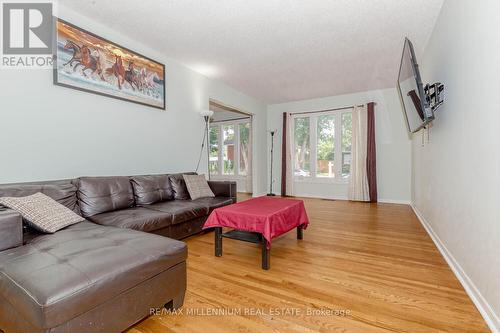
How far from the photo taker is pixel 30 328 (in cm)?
110

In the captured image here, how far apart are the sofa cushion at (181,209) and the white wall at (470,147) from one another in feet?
8.56

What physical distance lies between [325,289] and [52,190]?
8.27 ft

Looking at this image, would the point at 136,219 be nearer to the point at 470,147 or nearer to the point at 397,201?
the point at 470,147

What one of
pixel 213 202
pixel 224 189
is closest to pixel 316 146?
pixel 224 189

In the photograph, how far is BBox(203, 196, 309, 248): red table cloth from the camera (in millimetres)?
2314

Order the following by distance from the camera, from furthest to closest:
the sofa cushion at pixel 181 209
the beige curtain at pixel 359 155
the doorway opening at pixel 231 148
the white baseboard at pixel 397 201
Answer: the doorway opening at pixel 231 148 → the beige curtain at pixel 359 155 → the white baseboard at pixel 397 201 → the sofa cushion at pixel 181 209

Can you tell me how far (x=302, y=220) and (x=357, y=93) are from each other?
4.32 m

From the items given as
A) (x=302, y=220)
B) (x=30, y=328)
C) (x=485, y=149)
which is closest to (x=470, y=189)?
(x=485, y=149)

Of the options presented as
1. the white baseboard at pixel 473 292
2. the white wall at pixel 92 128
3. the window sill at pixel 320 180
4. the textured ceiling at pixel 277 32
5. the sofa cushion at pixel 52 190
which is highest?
the textured ceiling at pixel 277 32

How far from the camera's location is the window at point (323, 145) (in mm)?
6184

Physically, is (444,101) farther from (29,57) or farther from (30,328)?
(29,57)

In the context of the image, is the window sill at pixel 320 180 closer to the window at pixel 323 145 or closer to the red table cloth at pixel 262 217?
the window at pixel 323 145

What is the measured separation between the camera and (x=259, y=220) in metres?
2.32

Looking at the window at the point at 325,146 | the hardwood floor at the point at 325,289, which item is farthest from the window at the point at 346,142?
the hardwood floor at the point at 325,289
